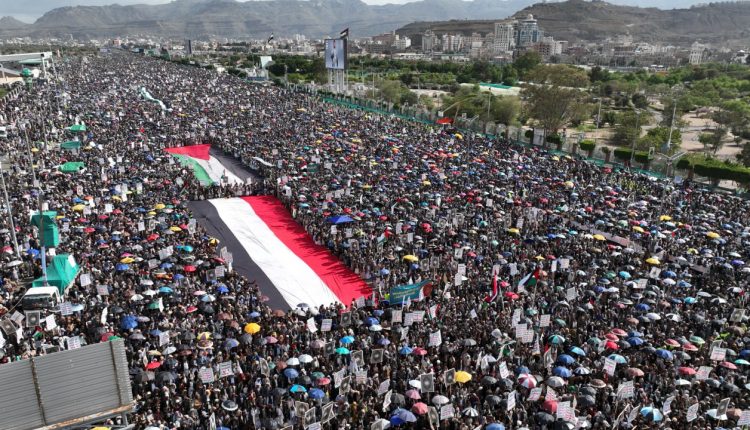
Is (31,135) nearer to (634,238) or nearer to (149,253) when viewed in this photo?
(149,253)

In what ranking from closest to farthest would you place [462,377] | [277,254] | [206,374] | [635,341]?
1. [206,374]
2. [462,377]
3. [635,341]
4. [277,254]

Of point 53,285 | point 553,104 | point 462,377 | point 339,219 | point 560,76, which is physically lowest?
point 462,377

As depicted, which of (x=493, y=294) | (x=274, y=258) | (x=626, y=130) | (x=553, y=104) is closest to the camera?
(x=493, y=294)

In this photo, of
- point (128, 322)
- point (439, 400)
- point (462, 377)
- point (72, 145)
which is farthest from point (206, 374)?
point (72, 145)

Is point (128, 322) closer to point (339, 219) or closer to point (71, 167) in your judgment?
point (339, 219)

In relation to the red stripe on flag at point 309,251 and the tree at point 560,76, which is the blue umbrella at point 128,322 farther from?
the tree at point 560,76

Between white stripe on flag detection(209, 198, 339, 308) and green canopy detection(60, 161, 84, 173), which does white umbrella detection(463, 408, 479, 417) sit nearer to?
white stripe on flag detection(209, 198, 339, 308)
